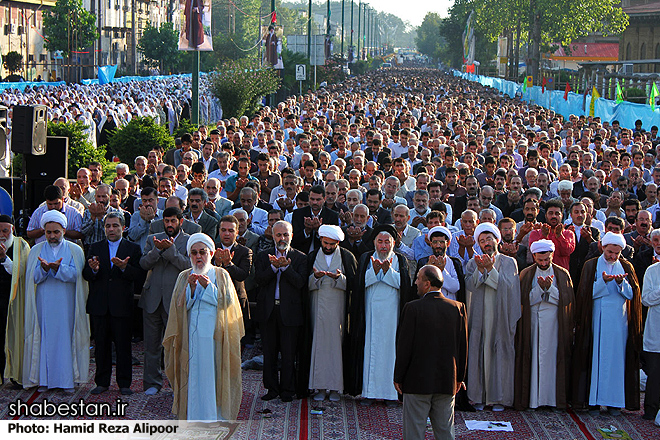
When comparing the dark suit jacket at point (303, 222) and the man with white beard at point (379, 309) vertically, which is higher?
the dark suit jacket at point (303, 222)

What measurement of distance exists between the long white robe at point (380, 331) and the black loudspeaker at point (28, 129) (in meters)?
4.39

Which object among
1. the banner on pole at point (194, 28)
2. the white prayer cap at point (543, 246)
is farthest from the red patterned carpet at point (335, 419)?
the banner on pole at point (194, 28)

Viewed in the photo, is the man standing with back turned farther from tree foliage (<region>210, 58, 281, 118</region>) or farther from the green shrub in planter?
tree foliage (<region>210, 58, 281, 118</region>)

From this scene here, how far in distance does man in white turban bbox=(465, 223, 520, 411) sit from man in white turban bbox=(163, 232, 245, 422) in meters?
2.07

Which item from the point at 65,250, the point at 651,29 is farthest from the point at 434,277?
the point at 651,29

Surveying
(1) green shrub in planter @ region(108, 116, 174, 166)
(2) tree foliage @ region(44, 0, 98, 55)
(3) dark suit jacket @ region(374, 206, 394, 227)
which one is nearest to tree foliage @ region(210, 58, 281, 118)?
(1) green shrub in planter @ region(108, 116, 174, 166)

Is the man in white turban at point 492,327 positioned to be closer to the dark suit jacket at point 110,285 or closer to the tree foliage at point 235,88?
the dark suit jacket at point 110,285

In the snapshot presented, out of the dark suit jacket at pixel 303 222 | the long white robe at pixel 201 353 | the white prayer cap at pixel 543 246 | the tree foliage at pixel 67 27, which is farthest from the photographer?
the tree foliage at pixel 67 27

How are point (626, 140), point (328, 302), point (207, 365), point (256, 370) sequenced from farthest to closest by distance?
Result: 1. point (626, 140)
2. point (256, 370)
3. point (328, 302)
4. point (207, 365)

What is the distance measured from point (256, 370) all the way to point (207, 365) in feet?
5.98

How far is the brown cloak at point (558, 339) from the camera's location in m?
8.00

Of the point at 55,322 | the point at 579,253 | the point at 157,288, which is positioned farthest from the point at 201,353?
the point at 579,253

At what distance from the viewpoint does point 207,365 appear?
7355mm

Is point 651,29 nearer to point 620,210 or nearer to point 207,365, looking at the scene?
point 620,210
